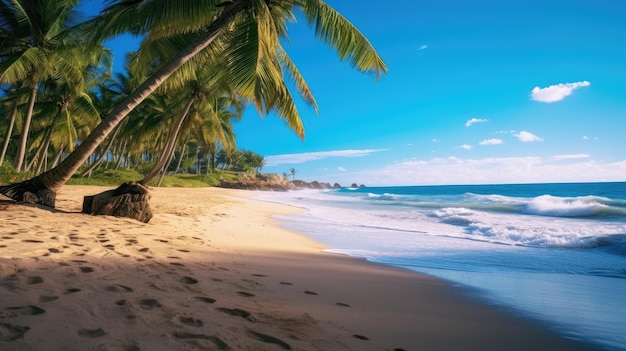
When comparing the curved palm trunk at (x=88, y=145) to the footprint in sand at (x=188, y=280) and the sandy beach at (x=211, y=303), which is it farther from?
the footprint in sand at (x=188, y=280)

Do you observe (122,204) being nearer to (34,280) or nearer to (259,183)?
(34,280)

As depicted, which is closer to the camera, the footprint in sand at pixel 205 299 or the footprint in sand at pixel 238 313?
the footprint in sand at pixel 238 313

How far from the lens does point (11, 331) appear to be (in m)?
1.71

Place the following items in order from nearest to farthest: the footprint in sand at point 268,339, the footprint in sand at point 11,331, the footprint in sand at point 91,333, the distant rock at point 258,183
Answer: the footprint in sand at point 11,331 → the footprint in sand at point 91,333 → the footprint in sand at point 268,339 → the distant rock at point 258,183

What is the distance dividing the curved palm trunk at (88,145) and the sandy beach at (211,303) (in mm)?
2082

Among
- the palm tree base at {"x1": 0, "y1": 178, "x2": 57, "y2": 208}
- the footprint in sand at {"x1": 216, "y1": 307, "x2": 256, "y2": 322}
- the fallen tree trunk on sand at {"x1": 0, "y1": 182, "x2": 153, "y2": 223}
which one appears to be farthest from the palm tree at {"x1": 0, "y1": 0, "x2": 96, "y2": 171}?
the footprint in sand at {"x1": 216, "y1": 307, "x2": 256, "y2": 322}

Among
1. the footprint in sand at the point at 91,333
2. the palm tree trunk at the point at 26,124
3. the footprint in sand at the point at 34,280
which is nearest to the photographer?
the footprint in sand at the point at 91,333

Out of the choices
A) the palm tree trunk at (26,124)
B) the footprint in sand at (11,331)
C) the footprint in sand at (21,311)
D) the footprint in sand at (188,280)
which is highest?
the palm tree trunk at (26,124)

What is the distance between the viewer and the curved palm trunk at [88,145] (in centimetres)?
671

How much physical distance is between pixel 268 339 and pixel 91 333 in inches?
40.9

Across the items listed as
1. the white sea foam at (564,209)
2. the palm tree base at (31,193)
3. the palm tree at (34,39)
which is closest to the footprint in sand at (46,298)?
the palm tree base at (31,193)

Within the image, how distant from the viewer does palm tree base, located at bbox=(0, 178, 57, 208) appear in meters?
6.85

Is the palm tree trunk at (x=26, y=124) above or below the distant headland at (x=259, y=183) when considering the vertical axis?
above

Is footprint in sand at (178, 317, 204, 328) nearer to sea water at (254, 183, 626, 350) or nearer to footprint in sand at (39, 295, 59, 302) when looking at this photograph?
footprint in sand at (39, 295, 59, 302)
